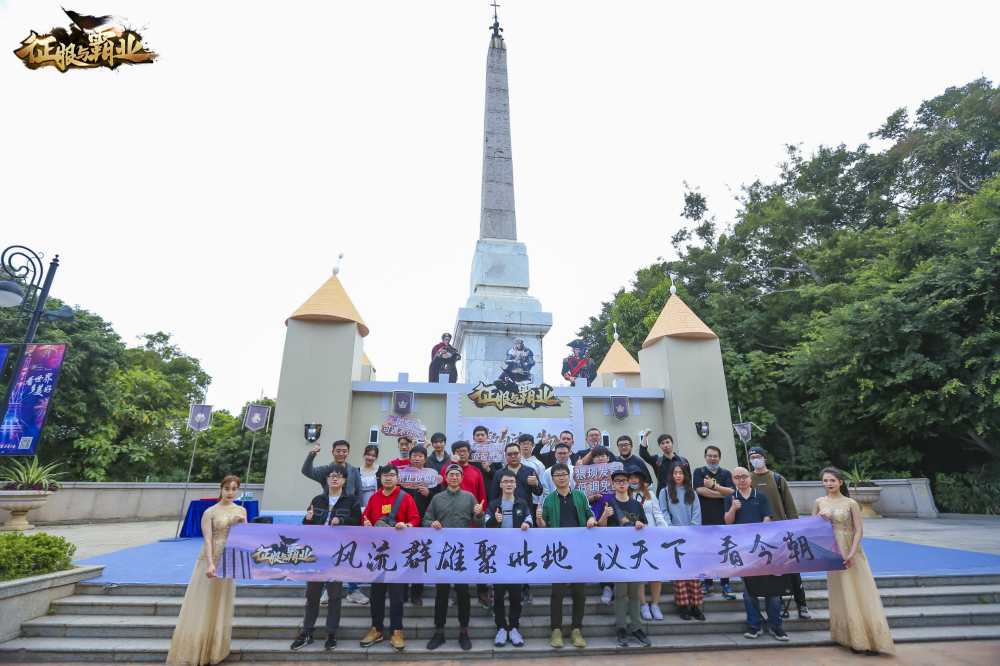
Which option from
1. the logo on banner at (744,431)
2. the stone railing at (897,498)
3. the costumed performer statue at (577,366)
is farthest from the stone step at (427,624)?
the costumed performer statue at (577,366)

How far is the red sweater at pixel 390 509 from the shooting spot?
486 centimetres

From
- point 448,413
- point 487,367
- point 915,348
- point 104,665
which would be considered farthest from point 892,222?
point 104,665

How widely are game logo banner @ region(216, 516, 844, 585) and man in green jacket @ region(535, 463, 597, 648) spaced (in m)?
0.15

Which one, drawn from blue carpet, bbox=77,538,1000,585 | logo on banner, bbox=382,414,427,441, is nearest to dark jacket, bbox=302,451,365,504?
blue carpet, bbox=77,538,1000,585

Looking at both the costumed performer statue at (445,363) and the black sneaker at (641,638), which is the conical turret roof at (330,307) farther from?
the black sneaker at (641,638)

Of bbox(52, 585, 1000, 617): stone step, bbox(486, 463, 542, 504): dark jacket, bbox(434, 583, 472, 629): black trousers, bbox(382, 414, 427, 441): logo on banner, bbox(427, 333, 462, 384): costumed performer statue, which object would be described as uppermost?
bbox(427, 333, 462, 384): costumed performer statue

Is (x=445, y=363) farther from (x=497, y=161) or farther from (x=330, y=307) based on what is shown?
(x=497, y=161)

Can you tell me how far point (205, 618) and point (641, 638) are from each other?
390 cm

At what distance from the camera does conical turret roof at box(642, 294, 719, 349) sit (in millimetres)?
12508

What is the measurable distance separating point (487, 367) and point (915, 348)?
39.1ft

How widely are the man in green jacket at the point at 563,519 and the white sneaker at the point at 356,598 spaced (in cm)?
201

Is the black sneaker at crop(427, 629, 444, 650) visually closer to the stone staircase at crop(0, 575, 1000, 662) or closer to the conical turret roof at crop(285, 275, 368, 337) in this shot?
the stone staircase at crop(0, 575, 1000, 662)

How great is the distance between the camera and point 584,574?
4602mm

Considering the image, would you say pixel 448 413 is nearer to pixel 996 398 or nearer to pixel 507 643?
pixel 507 643
